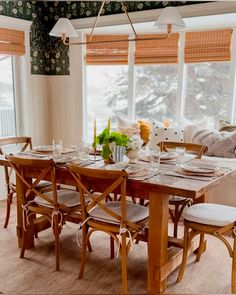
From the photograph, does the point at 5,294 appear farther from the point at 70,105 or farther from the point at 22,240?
the point at 70,105

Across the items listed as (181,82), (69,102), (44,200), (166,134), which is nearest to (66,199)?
(44,200)

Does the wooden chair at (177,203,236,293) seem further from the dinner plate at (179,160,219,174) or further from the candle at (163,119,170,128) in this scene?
the candle at (163,119,170,128)

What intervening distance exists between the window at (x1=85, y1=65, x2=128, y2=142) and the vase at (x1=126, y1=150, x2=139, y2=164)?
2.52 metres

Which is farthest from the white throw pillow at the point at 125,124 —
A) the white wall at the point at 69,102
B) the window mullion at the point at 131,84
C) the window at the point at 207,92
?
the window at the point at 207,92

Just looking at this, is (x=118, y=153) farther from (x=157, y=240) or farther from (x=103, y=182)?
(x=157, y=240)

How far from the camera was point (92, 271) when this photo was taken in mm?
2541

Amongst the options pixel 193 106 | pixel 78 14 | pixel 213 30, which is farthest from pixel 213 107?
pixel 78 14

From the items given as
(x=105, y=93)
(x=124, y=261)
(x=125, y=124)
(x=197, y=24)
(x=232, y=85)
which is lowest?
(x=124, y=261)

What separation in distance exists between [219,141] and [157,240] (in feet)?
6.81

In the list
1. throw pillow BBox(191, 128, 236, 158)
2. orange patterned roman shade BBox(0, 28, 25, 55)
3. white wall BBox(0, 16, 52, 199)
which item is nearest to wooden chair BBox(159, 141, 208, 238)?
throw pillow BBox(191, 128, 236, 158)

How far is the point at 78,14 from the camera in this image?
15.4 feet

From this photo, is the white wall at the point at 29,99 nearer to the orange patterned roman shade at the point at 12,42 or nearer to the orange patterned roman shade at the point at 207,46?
Result: the orange patterned roman shade at the point at 12,42

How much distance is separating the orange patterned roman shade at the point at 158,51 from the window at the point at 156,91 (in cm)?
12

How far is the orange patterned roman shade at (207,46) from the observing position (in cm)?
429
